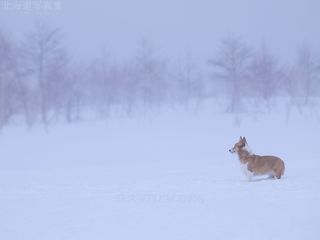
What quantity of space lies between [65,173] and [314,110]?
25.7 metres

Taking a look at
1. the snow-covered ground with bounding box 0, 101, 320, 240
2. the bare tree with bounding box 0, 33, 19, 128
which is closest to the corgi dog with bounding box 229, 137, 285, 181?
the snow-covered ground with bounding box 0, 101, 320, 240

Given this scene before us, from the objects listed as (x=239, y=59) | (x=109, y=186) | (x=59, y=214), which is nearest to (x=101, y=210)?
(x=59, y=214)

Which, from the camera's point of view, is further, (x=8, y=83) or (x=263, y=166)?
(x=8, y=83)

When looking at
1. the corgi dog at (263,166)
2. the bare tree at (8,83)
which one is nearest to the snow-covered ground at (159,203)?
the corgi dog at (263,166)

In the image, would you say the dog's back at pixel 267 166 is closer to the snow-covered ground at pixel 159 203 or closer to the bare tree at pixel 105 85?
the snow-covered ground at pixel 159 203

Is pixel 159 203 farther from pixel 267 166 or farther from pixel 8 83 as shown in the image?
pixel 8 83

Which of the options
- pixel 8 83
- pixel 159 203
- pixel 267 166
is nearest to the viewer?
pixel 159 203

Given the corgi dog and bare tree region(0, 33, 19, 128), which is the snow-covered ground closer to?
the corgi dog

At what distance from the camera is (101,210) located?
26.7ft

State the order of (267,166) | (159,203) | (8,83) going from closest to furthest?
1. (159,203)
2. (267,166)
3. (8,83)

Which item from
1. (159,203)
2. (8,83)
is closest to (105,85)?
(8,83)

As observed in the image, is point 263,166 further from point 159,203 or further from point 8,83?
point 8,83

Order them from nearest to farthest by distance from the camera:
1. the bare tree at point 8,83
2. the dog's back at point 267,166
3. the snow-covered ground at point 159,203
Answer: the snow-covered ground at point 159,203, the dog's back at point 267,166, the bare tree at point 8,83

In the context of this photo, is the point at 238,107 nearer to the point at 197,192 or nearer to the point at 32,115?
the point at 32,115
